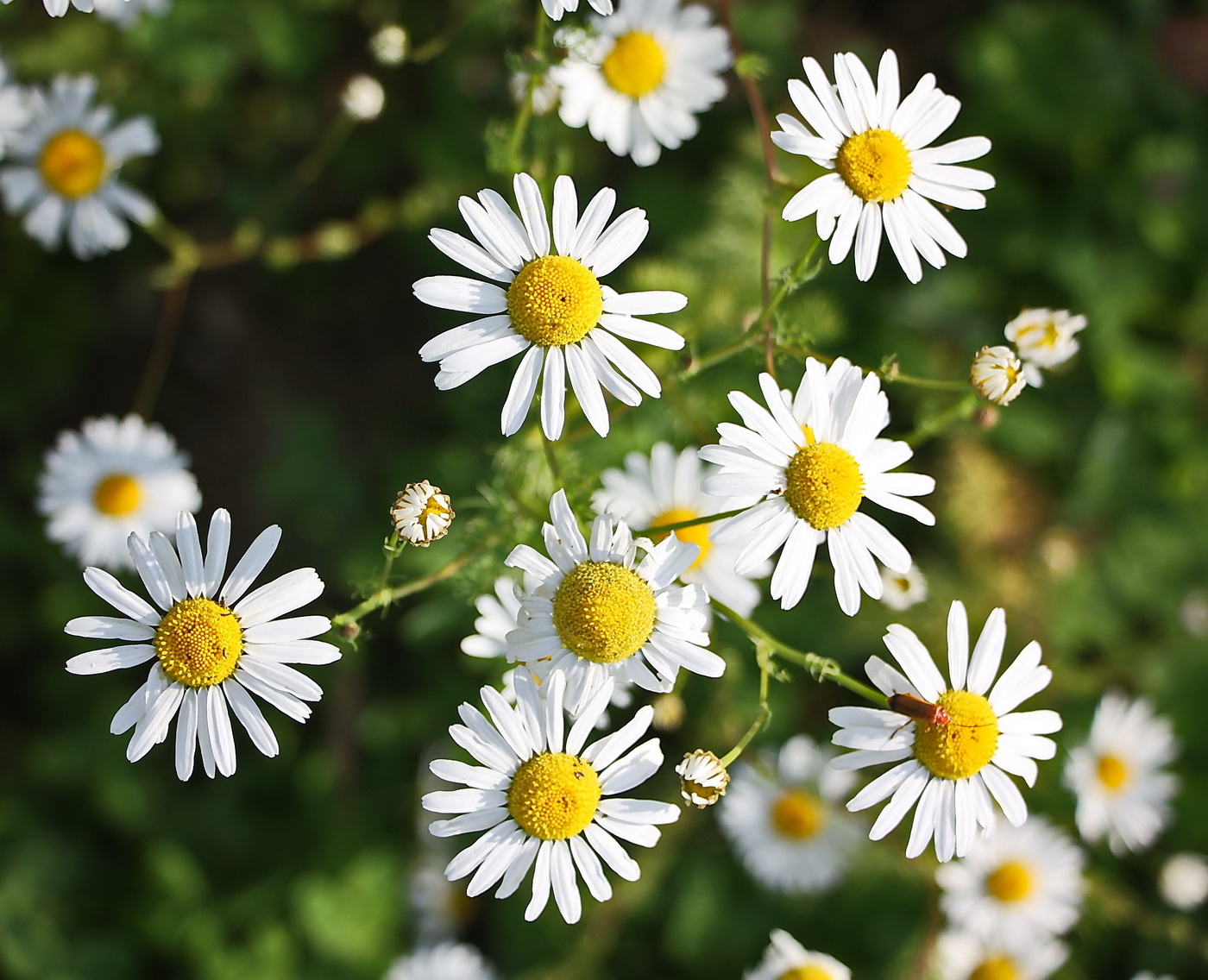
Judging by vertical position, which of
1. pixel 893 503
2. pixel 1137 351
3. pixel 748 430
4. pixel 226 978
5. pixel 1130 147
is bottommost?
pixel 226 978

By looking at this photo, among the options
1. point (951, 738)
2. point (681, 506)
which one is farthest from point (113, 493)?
point (951, 738)

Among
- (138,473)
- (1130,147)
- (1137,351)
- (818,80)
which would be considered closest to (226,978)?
(138,473)

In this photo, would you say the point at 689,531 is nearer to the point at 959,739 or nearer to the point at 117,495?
the point at 959,739

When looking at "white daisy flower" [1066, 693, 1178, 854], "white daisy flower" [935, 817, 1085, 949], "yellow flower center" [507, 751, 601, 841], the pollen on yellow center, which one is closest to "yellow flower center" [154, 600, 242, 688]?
"yellow flower center" [507, 751, 601, 841]

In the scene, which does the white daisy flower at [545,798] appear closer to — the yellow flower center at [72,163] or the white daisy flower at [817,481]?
the white daisy flower at [817,481]

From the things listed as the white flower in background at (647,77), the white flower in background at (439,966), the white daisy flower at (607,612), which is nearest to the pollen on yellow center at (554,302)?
the white daisy flower at (607,612)

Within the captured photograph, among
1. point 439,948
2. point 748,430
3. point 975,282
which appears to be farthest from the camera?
point 975,282

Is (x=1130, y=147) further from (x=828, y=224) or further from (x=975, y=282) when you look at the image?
(x=828, y=224)
